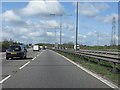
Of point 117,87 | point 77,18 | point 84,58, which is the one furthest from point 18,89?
point 77,18

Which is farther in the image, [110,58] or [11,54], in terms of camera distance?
[11,54]

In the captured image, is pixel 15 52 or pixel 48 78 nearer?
pixel 48 78

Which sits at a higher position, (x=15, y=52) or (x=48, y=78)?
(x=15, y=52)

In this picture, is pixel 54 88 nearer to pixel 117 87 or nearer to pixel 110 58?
pixel 117 87

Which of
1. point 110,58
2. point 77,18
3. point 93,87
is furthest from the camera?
point 77,18

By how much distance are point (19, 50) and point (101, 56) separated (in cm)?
1670

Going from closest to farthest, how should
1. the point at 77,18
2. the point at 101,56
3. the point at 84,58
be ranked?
the point at 101,56
the point at 84,58
the point at 77,18

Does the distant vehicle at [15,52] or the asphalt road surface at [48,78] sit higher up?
the distant vehicle at [15,52]

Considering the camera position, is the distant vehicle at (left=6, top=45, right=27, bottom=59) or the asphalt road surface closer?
the asphalt road surface

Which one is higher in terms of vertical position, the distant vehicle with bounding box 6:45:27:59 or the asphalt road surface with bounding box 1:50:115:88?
the distant vehicle with bounding box 6:45:27:59

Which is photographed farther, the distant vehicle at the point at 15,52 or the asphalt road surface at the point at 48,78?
the distant vehicle at the point at 15,52

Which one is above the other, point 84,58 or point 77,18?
point 77,18

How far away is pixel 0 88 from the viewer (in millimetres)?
12320

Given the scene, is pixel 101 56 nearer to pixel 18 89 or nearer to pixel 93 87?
pixel 93 87
